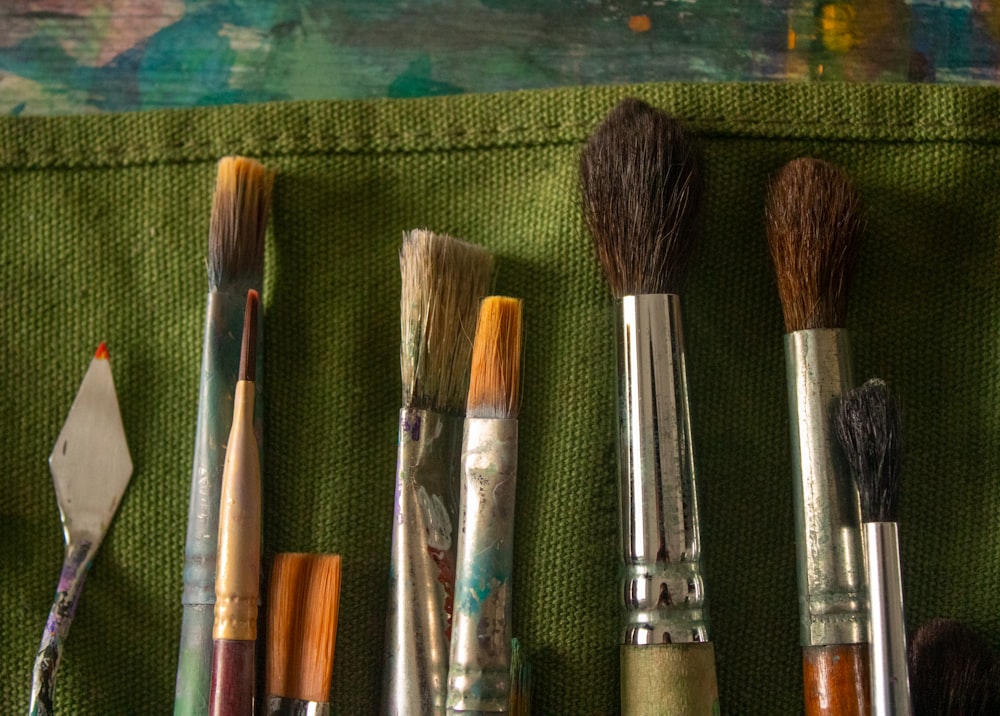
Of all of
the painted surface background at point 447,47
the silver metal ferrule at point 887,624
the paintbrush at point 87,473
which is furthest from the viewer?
the painted surface background at point 447,47

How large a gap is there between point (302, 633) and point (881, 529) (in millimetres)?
397

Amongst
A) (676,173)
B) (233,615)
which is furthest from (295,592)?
(676,173)

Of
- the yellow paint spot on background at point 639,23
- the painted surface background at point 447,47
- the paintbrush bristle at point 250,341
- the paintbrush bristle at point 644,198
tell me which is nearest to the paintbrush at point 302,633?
the paintbrush bristle at point 250,341

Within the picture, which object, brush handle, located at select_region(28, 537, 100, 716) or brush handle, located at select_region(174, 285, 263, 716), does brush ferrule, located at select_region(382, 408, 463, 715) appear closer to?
brush handle, located at select_region(174, 285, 263, 716)

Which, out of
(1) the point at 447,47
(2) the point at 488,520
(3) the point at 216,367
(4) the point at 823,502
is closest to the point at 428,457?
(2) the point at 488,520

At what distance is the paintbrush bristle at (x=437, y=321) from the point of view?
78 cm

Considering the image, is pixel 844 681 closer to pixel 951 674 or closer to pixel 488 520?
pixel 951 674

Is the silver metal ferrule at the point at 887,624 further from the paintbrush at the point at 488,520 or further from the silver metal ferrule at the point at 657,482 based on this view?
the paintbrush at the point at 488,520

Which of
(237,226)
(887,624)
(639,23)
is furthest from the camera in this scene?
(639,23)

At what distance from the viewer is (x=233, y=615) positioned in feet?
2.35

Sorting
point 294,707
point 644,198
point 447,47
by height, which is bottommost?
point 294,707

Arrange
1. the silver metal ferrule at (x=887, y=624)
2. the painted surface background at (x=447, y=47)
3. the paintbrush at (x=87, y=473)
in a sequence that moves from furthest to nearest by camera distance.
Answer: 1. the painted surface background at (x=447, y=47)
2. the paintbrush at (x=87, y=473)
3. the silver metal ferrule at (x=887, y=624)

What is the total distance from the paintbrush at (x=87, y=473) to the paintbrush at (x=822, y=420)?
50 centimetres

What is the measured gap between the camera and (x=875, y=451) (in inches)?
27.8
